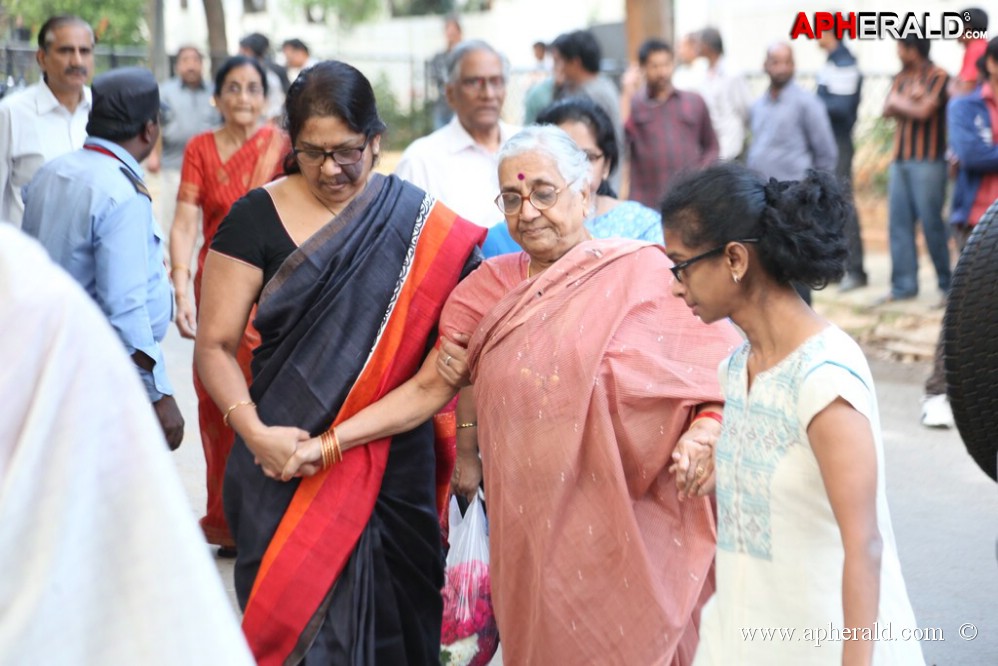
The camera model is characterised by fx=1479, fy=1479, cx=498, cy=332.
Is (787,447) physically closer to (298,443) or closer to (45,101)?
(298,443)

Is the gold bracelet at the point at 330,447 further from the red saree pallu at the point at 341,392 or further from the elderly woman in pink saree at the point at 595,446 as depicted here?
the elderly woman in pink saree at the point at 595,446

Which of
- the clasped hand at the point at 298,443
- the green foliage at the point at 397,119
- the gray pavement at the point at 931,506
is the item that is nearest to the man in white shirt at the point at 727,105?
the gray pavement at the point at 931,506

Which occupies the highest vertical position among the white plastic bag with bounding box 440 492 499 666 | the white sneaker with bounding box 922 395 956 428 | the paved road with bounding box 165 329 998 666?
the white plastic bag with bounding box 440 492 499 666

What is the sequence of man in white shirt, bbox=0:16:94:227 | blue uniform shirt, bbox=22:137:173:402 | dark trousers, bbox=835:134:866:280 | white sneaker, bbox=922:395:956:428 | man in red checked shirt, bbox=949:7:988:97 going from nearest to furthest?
blue uniform shirt, bbox=22:137:173:402 < man in white shirt, bbox=0:16:94:227 < white sneaker, bbox=922:395:956:428 < man in red checked shirt, bbox=949:7:988:97 < dark trousers, bbox=835:134:866:280

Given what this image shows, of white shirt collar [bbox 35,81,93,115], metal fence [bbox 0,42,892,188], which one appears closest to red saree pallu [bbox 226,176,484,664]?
white shirt collar [bbox 35,81,93,115]

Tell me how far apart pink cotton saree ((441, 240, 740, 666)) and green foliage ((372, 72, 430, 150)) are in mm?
17337

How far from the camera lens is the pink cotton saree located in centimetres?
381

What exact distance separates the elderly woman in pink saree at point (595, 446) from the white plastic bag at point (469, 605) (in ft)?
1.52

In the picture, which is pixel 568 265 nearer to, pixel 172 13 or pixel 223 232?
pixel 223 232

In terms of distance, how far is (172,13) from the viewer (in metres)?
38.0

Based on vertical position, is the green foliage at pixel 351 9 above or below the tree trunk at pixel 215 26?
above

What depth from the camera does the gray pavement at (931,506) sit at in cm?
551

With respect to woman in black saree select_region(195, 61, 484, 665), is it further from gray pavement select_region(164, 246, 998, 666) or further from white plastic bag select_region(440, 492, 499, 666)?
gray pavement select_region(164, 246, 998, 666)

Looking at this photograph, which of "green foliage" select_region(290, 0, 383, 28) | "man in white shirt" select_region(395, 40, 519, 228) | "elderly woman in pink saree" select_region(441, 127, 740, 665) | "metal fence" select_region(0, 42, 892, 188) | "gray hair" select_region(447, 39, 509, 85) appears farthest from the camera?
"green foliage" select_region(290, 0, 383, 28)
